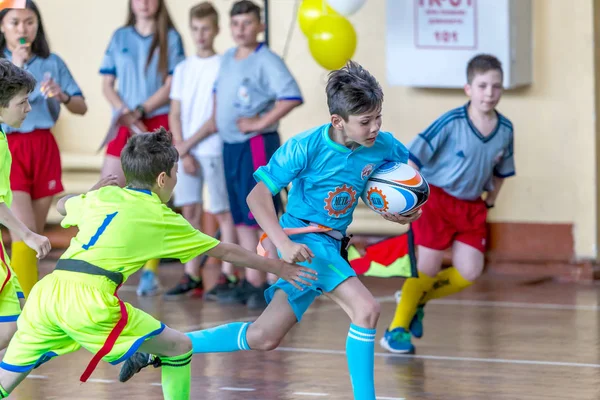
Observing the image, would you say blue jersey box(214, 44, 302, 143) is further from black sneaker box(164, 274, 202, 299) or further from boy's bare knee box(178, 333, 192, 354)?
boy's bare knee box(178, 333, 192, 354)

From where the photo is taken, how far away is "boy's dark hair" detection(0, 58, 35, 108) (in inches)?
160

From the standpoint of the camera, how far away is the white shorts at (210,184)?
726 centimetres

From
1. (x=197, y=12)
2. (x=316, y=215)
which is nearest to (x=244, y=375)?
(x=316, y=215)

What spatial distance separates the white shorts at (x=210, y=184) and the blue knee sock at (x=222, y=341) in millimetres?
2989

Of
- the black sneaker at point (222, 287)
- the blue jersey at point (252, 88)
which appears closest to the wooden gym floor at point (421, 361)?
the black sneaker at point (222, 287)

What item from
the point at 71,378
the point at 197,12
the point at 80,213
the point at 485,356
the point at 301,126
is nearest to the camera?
the point at 80,213

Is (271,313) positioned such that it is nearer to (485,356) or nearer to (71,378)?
(71,378)

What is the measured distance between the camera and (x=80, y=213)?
367 centimetres

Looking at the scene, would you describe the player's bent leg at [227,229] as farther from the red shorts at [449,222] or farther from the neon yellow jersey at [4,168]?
the neon yellow jersey at [4,168]

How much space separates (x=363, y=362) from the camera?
4.01 meters

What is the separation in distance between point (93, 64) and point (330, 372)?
15.8 feet

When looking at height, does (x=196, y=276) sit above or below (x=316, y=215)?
below

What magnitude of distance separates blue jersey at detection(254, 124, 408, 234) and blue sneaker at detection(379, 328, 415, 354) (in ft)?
4.33

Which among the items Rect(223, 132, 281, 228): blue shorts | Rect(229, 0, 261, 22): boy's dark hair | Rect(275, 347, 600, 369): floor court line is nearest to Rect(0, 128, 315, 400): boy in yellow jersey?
Rect(275, 347, 600, 369): floor court line
